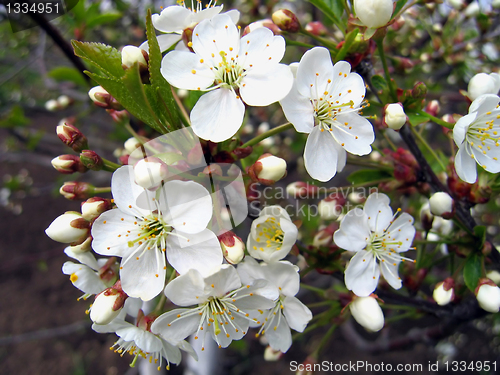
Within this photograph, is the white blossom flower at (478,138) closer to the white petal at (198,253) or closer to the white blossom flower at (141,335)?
the white petal at (198,253)

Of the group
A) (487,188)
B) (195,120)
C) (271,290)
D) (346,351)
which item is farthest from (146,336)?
(346,351)

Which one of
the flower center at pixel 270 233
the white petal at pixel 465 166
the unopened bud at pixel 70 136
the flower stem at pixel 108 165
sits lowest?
the flower center at pixel 270 233

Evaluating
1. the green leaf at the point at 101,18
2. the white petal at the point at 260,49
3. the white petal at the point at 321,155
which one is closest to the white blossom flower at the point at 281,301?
the white petal at the point at 321,155

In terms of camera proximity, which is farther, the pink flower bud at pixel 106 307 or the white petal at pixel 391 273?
the white petal at pixel 391 273

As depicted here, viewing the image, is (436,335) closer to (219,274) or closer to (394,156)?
(394,156)

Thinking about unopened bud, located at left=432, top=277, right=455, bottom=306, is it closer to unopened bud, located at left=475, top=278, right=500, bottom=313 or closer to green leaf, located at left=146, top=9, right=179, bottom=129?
unopened bud, located at left=475, top=278, right=500, bottom=313

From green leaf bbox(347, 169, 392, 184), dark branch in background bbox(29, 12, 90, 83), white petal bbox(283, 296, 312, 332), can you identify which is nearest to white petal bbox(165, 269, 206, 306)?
white petal bbox(283, 296, 312, 332)
